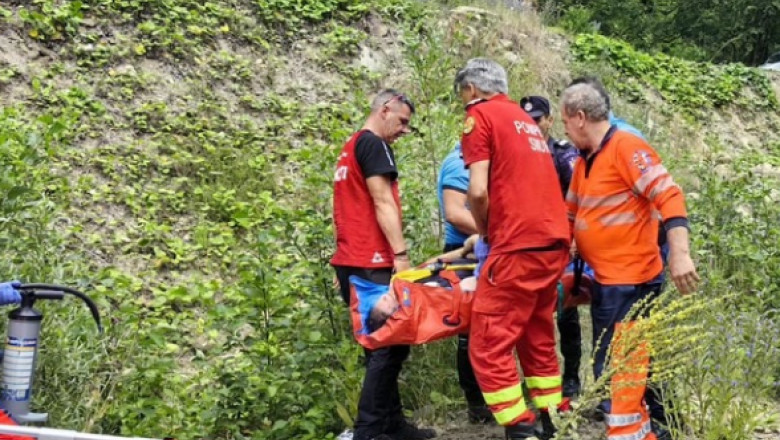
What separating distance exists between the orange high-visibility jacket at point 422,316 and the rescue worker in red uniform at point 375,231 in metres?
0.17

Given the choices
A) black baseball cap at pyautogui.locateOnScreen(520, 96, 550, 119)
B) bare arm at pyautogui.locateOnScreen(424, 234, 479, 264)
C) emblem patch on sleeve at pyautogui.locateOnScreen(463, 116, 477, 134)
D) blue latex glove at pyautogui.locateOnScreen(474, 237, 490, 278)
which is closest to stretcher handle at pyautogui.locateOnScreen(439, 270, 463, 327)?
blue latex glove at pyautogui.locateOnScreen(474, 237, 490, 278)

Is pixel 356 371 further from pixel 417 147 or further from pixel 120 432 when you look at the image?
pixel 417 147

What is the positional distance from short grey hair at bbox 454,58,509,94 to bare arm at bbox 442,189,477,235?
25.9 inches

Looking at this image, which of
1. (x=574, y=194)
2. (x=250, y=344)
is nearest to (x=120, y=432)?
(x=250, y=344)

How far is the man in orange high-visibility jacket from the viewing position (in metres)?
3.82

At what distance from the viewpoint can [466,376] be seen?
470 cm

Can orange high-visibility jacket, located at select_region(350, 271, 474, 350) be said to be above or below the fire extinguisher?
above

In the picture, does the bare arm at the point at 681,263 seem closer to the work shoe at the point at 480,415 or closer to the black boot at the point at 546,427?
the black boot at the point at 546,427

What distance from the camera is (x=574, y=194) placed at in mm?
4305

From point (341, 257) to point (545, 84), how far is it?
312 inches

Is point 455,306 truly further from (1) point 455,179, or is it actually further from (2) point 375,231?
(1) point 455,179

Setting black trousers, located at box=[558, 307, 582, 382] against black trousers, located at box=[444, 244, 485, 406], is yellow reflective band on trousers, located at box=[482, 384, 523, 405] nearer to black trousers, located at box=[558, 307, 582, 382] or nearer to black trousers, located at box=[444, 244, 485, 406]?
black trousers, located at box=[444, 244, 485, 406]

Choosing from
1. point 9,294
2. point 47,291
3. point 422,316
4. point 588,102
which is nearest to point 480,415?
point 422,316

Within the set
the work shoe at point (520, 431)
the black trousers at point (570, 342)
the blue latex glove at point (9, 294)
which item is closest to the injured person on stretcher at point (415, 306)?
the work shoe at point (520, 431)
